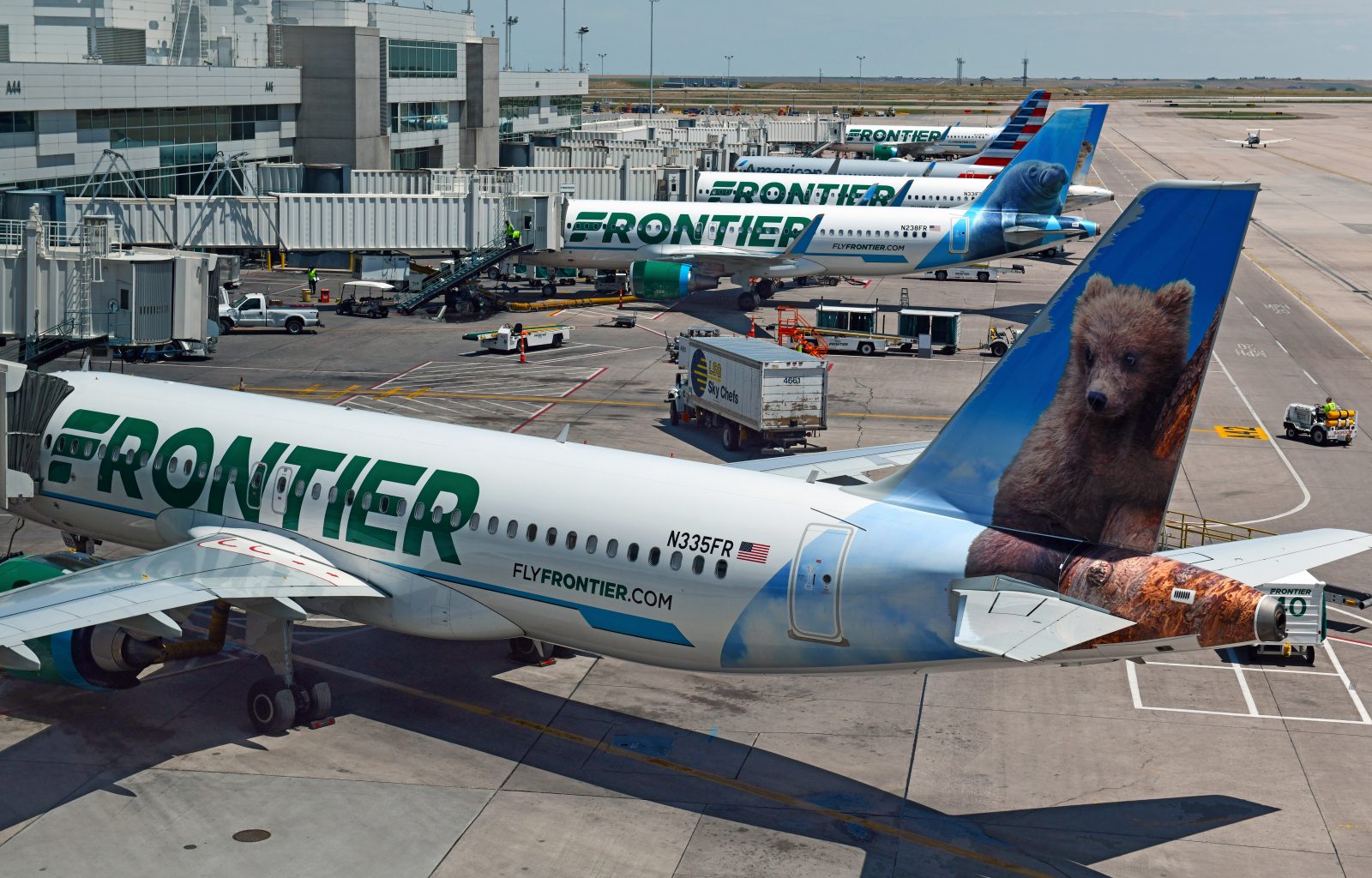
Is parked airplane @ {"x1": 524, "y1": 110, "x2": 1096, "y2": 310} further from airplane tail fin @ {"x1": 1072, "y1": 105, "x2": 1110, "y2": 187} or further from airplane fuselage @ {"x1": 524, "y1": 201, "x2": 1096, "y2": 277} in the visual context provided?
airplane tail fin @ {"x1": 1072, "y1": 105, "x2": 1110, "y2": 187}

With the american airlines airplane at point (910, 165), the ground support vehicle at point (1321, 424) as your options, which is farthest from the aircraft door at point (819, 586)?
the american airlines airplane at point (910, 165)

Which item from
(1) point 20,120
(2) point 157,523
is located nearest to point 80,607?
(2) point 157,523

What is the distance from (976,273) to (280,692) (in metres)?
76.8

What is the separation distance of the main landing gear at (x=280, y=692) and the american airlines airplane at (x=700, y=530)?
5 centimetres

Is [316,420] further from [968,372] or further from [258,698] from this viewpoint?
[968,372]

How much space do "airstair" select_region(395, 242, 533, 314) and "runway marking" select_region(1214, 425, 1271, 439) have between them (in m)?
40.4

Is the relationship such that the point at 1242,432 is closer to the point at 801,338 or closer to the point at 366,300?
the point at 801,338

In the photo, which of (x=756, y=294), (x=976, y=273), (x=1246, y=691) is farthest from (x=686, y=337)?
(x=976, y=273)

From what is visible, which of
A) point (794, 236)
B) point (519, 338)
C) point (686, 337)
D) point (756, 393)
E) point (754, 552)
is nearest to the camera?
point (754, 552)

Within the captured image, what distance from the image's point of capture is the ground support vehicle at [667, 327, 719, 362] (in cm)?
5706

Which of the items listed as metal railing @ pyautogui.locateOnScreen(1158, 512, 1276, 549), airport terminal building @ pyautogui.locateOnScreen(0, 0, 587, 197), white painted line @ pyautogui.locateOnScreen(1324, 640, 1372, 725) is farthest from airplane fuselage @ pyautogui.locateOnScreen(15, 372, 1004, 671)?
airport terminal building @ pyautogui.locateOnScreen(0, 0, 587, 197)

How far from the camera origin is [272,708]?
1049 inches

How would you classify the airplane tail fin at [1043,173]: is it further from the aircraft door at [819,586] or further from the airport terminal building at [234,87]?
the aircraft door at [819,586]

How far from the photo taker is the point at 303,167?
→ 88.0m
